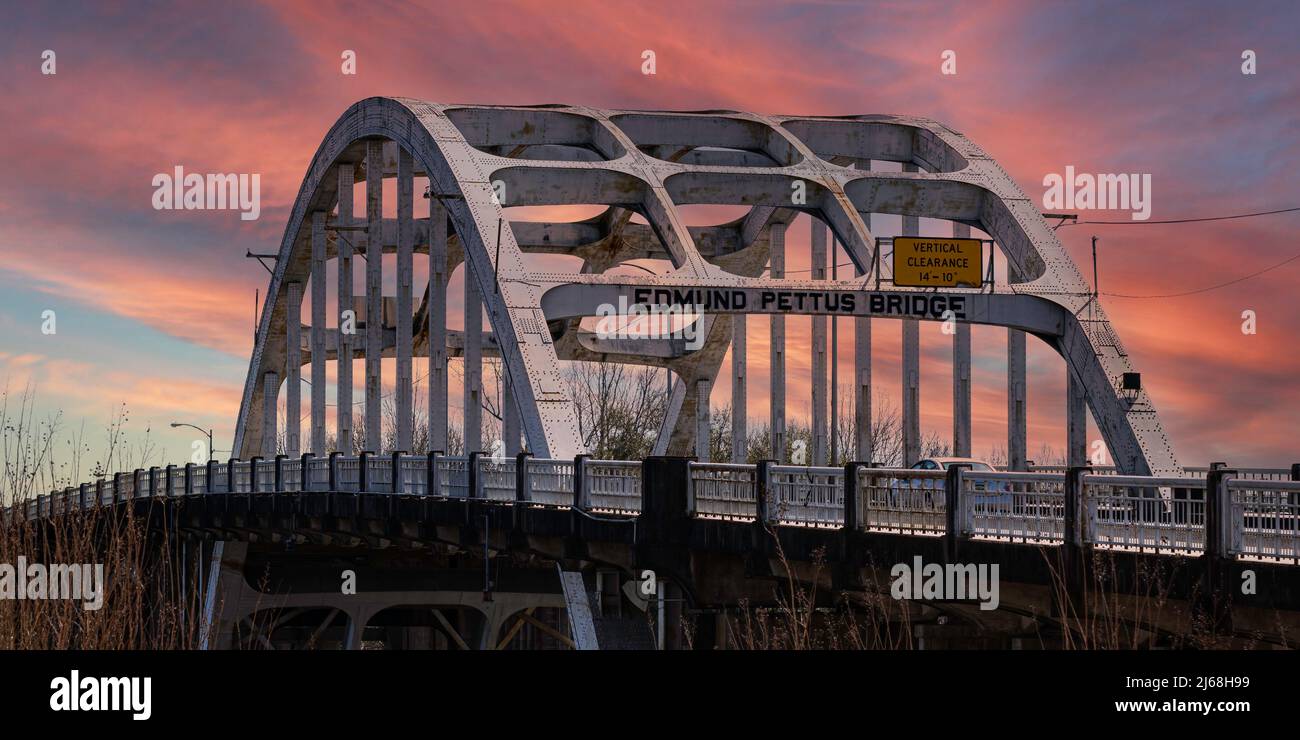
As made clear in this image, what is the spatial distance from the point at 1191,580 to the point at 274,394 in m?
48.8

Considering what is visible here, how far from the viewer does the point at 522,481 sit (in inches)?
1051

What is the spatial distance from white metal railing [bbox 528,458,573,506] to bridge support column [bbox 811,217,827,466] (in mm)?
18644

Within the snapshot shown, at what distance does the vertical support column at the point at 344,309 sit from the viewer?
157 ft

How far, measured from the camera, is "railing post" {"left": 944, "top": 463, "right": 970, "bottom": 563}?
54.7ft

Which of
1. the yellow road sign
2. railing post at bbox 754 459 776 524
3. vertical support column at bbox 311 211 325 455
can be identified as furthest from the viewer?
vertical support column at bbox 311 211 325 455

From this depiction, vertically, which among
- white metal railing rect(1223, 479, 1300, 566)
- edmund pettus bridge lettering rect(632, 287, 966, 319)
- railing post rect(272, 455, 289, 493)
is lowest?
railing post rect(272, 455, 289, 493)

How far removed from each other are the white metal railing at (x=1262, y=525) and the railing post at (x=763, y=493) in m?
6.61

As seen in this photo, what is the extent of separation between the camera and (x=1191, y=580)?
14.1 meters

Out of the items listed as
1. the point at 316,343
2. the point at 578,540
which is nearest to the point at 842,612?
the point at 578,540

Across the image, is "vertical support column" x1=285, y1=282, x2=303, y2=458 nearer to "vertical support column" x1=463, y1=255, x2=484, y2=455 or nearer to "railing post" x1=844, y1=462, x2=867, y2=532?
"vertical support column" x1=463, y1=255, x2=484, y2=455

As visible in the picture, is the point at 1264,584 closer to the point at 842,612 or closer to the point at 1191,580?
the point at 1191,580

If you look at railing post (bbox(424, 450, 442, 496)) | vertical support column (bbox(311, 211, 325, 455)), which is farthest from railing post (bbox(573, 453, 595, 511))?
vertical support column (bbox(311, 211, 325, 455))

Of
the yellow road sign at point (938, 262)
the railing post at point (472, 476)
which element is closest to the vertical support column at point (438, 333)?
the railing post at point (472, 476)
